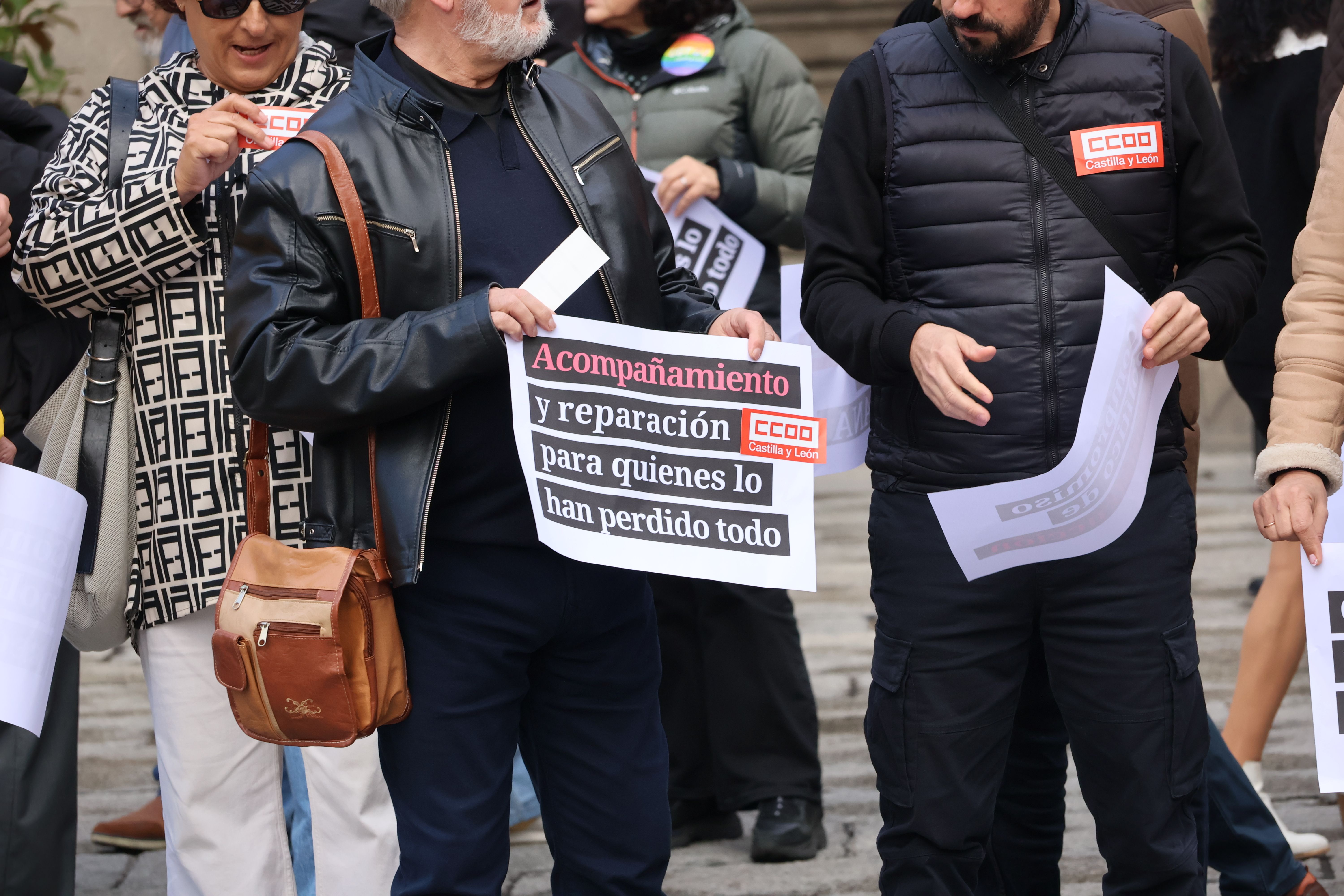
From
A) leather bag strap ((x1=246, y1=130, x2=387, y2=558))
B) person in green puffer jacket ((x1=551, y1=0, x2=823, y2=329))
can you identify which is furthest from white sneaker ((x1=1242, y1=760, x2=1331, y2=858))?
leather bag strap ((x1=246, y1=130, x2=387, y2=558))

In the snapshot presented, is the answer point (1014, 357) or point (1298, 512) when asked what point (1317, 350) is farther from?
point (1014, 357)

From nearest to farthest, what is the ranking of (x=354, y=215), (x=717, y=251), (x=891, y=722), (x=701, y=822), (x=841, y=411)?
(x=354, y=215)
(x=891, y=722)
(x=841, y=411)
(x=717, y=251)
(x=701, y=822)

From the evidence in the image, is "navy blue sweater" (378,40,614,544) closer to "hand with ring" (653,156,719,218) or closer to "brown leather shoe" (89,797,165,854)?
Answer: "hand with ring" (653,156,719,218)

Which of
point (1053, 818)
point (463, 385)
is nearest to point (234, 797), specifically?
point (463, 385)

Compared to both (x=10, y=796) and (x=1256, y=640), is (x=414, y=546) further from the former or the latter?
(x=1256, y=640)

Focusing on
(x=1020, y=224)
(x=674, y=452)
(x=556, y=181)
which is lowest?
(x=674, y=452)

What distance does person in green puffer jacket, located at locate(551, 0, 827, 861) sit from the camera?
4.21 meters

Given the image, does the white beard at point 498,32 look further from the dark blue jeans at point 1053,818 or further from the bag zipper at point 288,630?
the dark blue jeans at point 1053,818

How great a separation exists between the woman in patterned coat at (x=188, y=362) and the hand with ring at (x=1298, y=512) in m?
1.79

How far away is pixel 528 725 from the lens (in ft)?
9.66

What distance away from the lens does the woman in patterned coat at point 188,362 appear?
9.87 feet

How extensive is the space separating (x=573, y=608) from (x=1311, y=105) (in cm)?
267

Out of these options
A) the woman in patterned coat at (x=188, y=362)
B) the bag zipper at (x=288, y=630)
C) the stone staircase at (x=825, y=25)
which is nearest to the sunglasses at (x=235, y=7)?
the woman in patterned coat at (x=188, y=362)

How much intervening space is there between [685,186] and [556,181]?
136 centimetres
